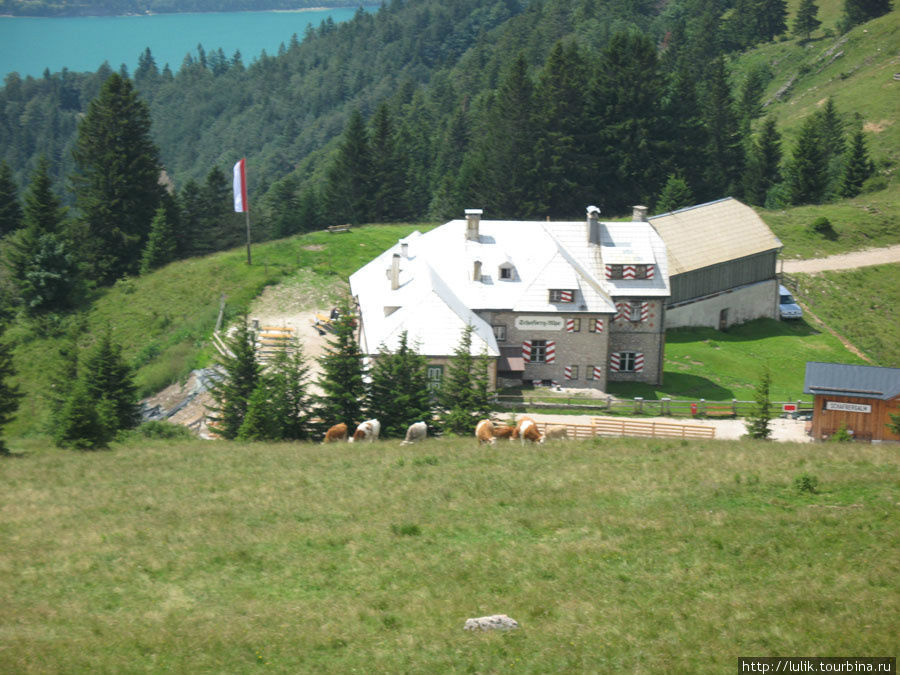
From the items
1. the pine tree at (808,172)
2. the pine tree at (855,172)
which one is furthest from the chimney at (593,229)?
the pine tree at (855,172)

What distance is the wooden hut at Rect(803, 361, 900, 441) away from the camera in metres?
44.8

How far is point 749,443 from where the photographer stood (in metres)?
36.8

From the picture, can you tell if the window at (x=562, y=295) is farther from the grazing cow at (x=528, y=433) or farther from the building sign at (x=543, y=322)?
the grazing cow at (x=528, y=433)

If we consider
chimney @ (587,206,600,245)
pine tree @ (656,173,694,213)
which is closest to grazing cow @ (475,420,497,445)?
chimney @ (587,206,600,245)

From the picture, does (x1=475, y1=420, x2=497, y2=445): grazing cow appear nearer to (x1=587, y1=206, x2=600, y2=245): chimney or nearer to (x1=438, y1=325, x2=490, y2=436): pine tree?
(x1=438, y1=325, x2=490, y2=436): pine tree

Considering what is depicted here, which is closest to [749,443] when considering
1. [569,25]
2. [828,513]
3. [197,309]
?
[828,513]

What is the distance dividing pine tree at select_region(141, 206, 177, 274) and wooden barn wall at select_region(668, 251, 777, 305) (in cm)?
3830

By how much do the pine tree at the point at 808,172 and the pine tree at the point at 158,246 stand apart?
5500 centimetres

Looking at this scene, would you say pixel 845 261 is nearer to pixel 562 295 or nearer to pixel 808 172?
pixel 808 172

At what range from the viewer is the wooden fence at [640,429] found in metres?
44.0

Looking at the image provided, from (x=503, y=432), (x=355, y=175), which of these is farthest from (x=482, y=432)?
(x=355, y=175)

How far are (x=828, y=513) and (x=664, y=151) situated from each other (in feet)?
231

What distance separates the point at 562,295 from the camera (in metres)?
54.8

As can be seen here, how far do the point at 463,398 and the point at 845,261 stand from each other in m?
47.1
